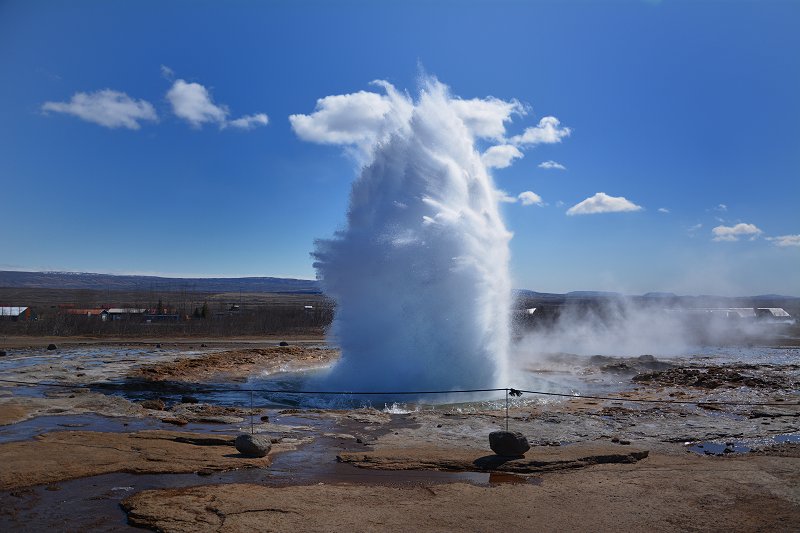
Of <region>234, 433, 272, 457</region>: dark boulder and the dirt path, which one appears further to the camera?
<region>234, 433, 272, 457</region>: dark boulder

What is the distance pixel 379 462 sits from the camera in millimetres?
8812

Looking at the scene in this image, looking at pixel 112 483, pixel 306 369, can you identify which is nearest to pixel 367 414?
pixel 112 483

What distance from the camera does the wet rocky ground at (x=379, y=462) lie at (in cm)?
651

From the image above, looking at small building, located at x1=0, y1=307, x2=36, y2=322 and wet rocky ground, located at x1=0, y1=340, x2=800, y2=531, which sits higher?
small building, located at x1=0, y1=307, x2=36, y2=322

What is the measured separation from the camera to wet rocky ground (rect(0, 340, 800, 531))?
651cm

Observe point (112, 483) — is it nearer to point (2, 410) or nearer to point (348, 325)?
point (2, 410)

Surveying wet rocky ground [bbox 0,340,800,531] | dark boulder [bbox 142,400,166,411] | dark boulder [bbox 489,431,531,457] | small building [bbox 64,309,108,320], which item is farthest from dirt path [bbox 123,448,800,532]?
small building [bbox 64,309,108,320]

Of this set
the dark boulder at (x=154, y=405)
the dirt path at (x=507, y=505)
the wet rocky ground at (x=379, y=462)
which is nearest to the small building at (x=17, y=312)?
the wet rocky ground at (x=379, y=462)

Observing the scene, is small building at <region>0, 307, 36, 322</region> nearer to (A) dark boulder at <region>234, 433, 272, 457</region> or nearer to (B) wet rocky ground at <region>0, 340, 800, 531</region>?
(B) wet rocky ground at <region>0, 340, 800, 531</region>

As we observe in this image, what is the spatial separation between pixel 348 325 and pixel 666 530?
1338cm

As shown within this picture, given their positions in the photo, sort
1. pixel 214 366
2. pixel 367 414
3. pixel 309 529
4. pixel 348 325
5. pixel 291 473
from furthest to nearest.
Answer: pixel 214 366 < pixel 348 325 < pixel 367 414 < pixel 291 473 < pixel 309 529

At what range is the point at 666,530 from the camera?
20.3ft

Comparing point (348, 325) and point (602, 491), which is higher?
point (348, 325)

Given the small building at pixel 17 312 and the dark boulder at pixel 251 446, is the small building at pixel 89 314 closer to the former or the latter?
the small building at pixel 17 312
